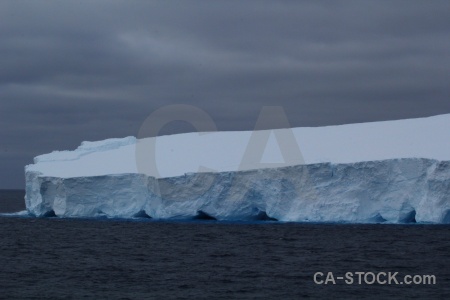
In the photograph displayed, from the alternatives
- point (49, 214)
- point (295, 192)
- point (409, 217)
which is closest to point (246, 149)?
point (295, 192)

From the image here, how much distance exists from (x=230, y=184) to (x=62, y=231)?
5603 mm

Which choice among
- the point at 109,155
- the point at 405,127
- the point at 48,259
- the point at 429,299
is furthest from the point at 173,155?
the point at 429,299

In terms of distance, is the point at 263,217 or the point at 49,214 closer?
the point at 263,217

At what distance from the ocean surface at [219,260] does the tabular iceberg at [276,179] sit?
669 mm

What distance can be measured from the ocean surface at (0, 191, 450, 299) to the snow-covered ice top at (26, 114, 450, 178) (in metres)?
2.09

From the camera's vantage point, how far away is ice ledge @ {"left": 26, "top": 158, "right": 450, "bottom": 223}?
862 inches

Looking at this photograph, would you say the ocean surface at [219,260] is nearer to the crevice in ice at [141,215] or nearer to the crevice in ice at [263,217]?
the crevice in ice at [263,217]

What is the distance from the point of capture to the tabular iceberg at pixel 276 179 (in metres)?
→ 22.1

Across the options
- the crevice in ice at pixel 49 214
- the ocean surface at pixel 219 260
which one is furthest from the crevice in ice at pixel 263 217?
the crevice in ice at pixel 49 214

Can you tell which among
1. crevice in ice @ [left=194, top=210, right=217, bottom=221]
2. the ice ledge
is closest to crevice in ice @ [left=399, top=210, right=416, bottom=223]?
the ice ledge

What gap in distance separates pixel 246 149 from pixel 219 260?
10.1 metres

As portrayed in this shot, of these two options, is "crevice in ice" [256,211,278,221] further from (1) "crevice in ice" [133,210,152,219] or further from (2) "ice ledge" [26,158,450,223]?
(1) "crevice in ice" [133,210,152,219]

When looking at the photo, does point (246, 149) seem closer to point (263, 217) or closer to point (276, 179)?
point (263, 217)

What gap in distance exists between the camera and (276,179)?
22.9m
